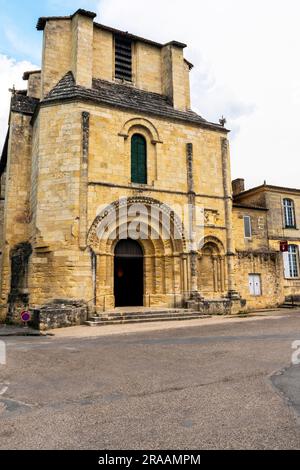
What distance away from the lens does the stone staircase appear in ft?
40.8

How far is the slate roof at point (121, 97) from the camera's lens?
1480 cm

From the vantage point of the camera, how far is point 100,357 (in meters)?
6.78

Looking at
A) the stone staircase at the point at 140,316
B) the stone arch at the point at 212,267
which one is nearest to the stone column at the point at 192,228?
the stone arch at the point at 212,267

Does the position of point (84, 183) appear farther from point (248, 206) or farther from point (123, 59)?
point (248, 206)

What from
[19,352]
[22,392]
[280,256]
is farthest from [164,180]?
[22,392]

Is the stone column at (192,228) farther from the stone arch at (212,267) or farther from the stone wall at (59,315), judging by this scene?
the stone wall at (59,315)

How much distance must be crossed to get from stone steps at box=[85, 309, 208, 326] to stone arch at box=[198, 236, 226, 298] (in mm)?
2196

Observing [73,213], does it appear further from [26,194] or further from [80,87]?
[80,87]

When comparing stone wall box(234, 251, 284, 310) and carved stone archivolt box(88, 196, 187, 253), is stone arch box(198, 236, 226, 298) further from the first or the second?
stone wall box(234, 251, 284, 310)

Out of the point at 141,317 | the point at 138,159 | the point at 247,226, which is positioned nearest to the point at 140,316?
the point at 141,317

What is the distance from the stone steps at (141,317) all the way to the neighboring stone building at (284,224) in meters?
7.75

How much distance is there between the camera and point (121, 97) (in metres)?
16.2

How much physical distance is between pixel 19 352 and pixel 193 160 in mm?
11819

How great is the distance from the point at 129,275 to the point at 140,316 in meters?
3.23
